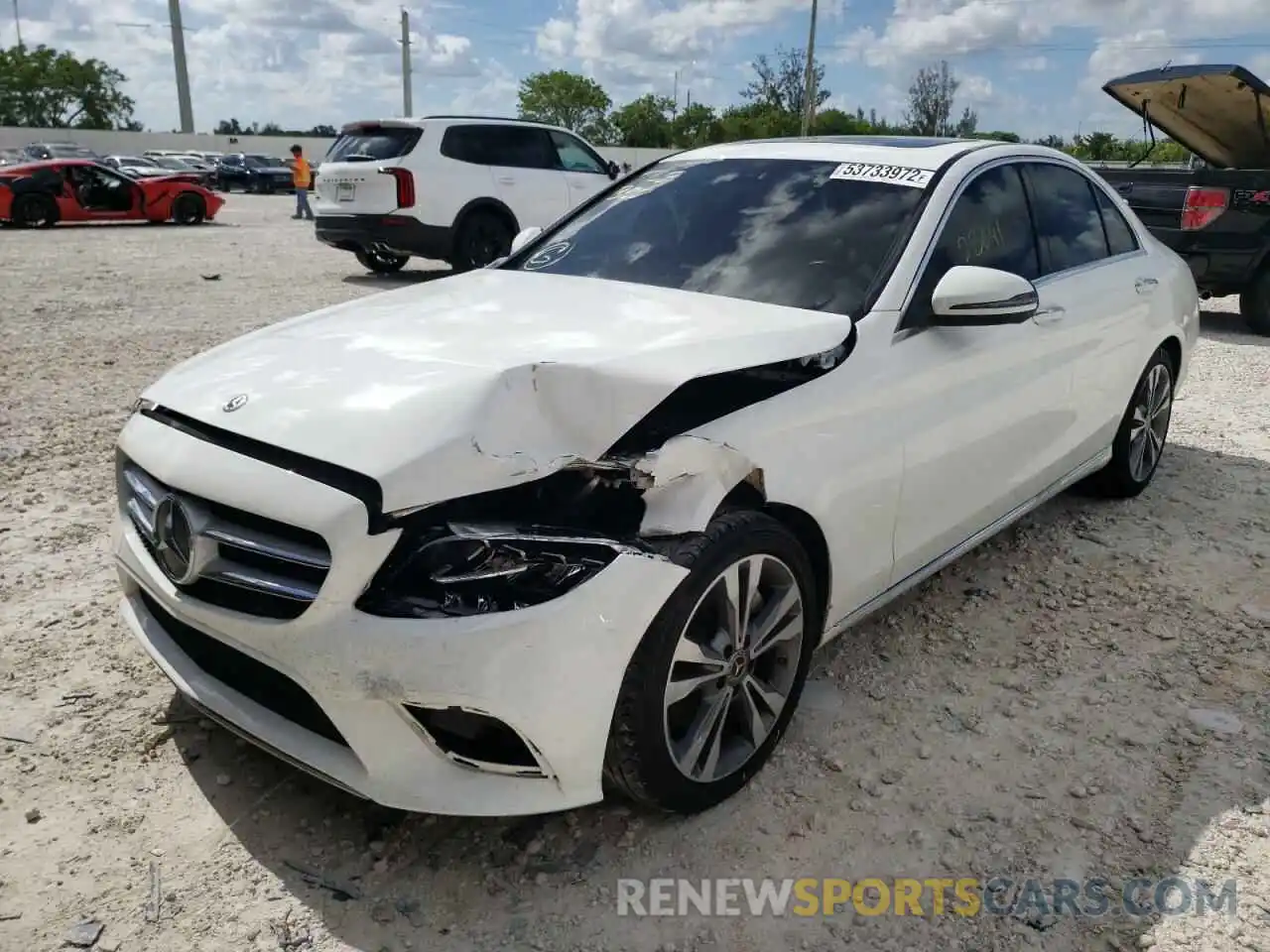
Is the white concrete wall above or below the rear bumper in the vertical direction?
above

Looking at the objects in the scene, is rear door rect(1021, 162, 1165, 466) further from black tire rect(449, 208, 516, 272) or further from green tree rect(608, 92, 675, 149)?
green tree rect(608, 92, 675, 149)

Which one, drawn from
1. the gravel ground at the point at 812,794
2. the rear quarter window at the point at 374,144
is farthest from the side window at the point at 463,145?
the gravel ground at the point at 812,794

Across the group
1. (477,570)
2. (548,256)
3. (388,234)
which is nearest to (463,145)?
(388,234)

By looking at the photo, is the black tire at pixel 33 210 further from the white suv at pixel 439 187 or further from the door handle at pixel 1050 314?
the door handle at pixel 1050 314

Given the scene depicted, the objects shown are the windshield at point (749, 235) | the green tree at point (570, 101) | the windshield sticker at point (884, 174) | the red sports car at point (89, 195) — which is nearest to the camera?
the windshield at point (749, 235)

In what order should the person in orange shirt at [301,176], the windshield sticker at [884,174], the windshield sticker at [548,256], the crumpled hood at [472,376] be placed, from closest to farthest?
1. the crumpled hood at [472,376]
2. the windshield sticker at [884,174]
3. the windshield sticker at [548,256]
4. the person in orange shirt at [301,176]

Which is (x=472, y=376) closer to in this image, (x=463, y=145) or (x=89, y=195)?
(x=463, y=145)

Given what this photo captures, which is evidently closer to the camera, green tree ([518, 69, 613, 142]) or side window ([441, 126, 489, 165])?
side window ([441, 126, 489, 165])

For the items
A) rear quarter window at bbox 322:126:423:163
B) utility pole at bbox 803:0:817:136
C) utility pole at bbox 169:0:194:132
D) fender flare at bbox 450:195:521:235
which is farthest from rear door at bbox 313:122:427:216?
utility pole at bbox 169:0:194:132

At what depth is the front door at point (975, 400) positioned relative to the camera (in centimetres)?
302

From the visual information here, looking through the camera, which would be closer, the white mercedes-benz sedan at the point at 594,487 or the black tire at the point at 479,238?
the white mercedes-benz sedan at the point at 594,487

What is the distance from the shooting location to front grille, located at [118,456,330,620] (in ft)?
6.98

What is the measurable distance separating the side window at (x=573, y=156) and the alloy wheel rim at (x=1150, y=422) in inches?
353

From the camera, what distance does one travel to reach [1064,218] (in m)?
4.11
